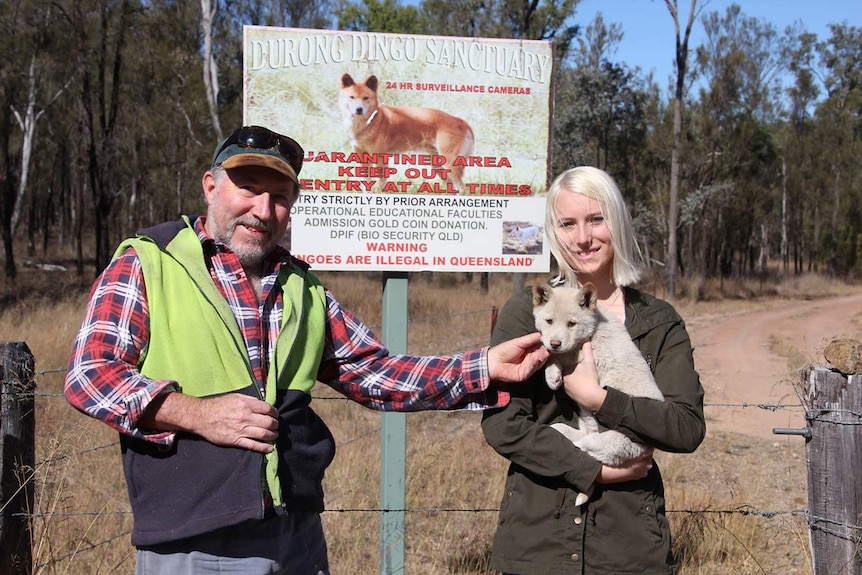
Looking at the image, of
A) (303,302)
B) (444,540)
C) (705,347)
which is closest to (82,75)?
(705,347)

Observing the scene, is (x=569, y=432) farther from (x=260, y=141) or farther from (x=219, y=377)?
(x=260, y=141)

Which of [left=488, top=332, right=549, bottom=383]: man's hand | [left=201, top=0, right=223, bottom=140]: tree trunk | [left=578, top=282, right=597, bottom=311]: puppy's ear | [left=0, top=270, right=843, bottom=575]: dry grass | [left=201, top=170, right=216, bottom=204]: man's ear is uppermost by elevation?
[left=201, top=0, right=223, bottom=140]: tree trunk

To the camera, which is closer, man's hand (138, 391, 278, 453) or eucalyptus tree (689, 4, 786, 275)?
man's hand (138, 391, 278, 453)

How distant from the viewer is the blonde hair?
264cm

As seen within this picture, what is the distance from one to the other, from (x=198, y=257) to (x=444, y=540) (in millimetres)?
3710

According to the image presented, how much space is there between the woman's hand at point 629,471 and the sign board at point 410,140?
2275 millimetres

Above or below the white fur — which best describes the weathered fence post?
below

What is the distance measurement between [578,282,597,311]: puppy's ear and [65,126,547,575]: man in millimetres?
944

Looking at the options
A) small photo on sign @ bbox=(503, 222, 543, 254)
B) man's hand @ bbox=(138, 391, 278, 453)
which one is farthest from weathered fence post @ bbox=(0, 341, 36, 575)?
A: small photo on sign @ bbox=(503, 222, 543, 254)

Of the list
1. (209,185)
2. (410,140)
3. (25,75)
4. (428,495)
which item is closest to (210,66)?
(25,75)

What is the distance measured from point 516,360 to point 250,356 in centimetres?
99

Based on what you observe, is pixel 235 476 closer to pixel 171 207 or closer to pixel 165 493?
pixel 165 493

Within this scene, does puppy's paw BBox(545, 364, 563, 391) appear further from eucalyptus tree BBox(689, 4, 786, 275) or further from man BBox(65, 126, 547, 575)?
eucalyptus tree BBox(689, 4, 786, 275)

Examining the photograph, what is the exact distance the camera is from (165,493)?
2.17 metres
